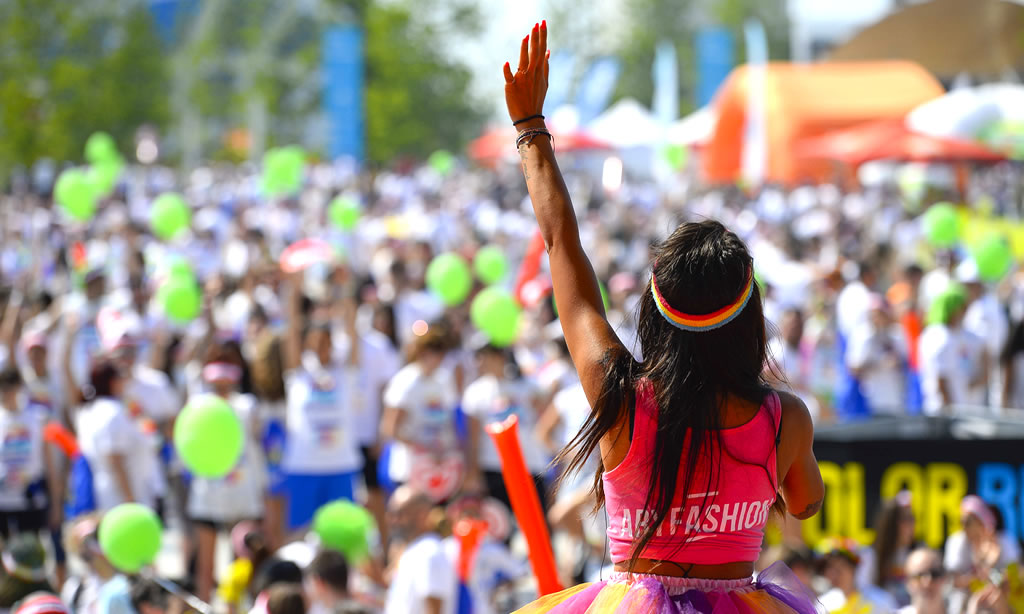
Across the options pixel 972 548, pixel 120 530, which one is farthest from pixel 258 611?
pixel 972 548

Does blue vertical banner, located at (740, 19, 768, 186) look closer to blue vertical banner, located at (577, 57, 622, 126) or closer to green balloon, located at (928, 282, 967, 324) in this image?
blue vertical banner, located at (577, 57, 622, 126)

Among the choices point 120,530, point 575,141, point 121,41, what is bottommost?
point 120,530

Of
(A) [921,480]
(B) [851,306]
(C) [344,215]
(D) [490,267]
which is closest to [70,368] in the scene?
(D) [490,267]

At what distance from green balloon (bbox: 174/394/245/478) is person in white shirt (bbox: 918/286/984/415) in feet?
17.6

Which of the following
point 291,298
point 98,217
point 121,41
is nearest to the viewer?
point 291,298

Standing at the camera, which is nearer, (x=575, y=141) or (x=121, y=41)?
(x=575, y=141)

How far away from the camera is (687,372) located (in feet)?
7.11

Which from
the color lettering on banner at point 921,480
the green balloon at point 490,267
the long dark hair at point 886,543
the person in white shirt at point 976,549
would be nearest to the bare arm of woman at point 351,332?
the color lettering on banner at point 921,480

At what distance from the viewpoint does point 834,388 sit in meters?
9.62

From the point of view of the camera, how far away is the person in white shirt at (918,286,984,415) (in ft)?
31.1

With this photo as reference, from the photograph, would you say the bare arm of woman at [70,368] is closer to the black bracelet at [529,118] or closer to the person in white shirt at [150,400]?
the person in white shirt at [150,400]

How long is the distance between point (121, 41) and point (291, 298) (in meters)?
35.2

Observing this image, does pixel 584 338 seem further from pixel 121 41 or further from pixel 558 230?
pixel 121 41

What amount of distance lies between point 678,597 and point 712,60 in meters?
39.5
